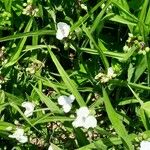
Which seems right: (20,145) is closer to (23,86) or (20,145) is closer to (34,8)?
(23,86)

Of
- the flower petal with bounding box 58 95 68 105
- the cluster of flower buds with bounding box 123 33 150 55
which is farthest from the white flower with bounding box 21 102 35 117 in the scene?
the cluster of flower buds with bounding box 123 33 150 55

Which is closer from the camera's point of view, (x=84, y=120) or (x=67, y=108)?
(x=84, y=120)

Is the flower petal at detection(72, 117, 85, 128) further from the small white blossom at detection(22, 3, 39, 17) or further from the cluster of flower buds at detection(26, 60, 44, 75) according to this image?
the small white blossom at detection(22, 3, 39, 17)

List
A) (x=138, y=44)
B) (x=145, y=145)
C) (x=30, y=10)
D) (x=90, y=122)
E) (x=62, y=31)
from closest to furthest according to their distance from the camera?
(x=145, y=145) < (x=90, y=122) < (x=138, y=44) < (x=62, y=31) < (x=30, y=10)

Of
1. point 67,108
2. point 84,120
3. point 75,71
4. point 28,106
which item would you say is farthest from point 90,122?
point 75,71

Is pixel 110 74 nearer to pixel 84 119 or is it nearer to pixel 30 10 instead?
pixel 84 119

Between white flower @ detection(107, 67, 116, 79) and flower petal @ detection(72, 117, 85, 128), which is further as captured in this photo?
white flower @ detection(107, 67, 116, 79)

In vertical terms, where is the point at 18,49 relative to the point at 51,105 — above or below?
above

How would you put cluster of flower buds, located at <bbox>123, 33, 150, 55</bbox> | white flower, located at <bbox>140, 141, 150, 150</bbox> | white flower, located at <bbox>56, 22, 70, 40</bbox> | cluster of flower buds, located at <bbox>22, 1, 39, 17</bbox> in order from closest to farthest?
white flower, located at <bbox>140, 141, 150, 150</bbox>
cluster of flower buds, located at <bbox>123, 33, 150, 55</bbox>
white flower, located at <bbox>56, 22, 70, 40</bbox>
cluster of flower buds, located at <bbox>22, 1, 39, 17</bbox>

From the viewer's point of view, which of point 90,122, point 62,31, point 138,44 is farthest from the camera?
point 62,31

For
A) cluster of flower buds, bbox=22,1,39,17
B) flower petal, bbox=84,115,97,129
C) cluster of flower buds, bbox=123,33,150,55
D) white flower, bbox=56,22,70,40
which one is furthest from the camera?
cluster of flower buds, bbox=22,1,39,17
